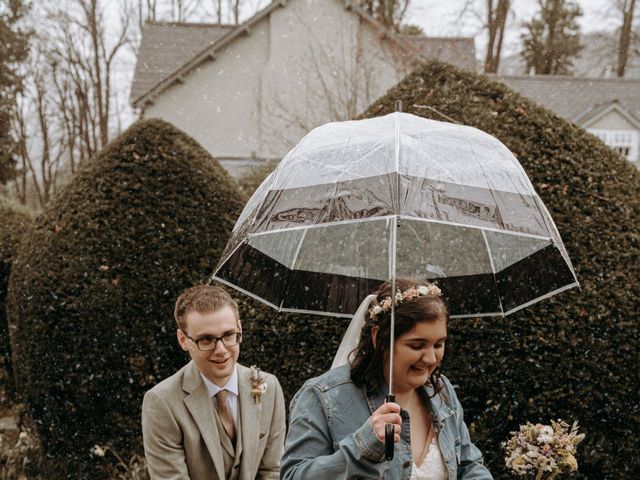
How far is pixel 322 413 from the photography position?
8.39 ft

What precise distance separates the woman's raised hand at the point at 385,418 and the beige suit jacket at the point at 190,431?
1.22 m

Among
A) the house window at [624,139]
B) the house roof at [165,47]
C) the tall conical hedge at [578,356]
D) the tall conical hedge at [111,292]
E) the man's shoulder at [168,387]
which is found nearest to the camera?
the man's shoulder at [168,387]

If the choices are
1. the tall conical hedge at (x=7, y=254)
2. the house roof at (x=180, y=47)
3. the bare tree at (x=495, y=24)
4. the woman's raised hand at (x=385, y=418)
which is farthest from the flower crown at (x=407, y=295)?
the house roof at (x=180, y=47)

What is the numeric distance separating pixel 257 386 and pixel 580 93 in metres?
28.9

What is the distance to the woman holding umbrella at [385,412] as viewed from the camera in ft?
7.82

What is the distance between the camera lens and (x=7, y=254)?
7738 millimetres

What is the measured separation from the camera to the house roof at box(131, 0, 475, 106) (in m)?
22.1

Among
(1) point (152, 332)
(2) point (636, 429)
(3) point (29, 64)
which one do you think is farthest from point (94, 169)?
(3) point (29, 64)

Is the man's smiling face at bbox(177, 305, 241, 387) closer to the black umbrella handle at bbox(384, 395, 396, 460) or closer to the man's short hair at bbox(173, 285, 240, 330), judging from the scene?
the man's short hair at bbox(173, 285, 240, 330)

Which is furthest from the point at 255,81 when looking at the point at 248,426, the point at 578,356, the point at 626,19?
the point at 248,426

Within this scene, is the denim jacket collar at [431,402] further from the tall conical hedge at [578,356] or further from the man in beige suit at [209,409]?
the tall conical hedge at [578,356]

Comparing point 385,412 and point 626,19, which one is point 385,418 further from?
point 626,19

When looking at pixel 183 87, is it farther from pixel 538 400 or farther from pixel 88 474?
pixel 538 400

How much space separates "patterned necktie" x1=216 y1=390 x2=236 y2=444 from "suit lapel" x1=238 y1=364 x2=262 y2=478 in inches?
3.1
